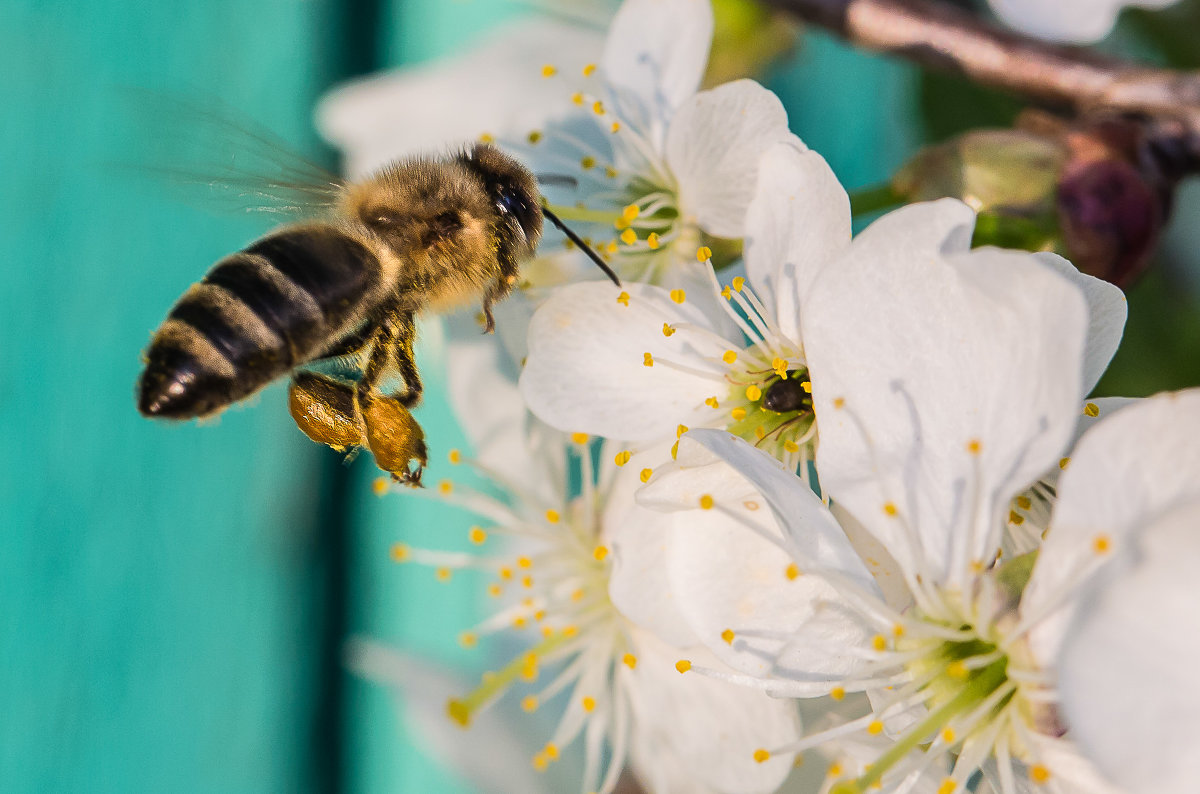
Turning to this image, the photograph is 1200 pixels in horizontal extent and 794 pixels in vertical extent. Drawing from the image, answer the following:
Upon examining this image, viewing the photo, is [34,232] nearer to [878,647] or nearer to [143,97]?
[143,97]

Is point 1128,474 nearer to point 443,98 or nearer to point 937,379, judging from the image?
point 937,379

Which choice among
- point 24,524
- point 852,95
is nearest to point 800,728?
point 24,524

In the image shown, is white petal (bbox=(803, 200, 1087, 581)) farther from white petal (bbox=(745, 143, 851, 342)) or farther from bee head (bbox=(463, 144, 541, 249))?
bee head (bbox=(463, 144, 541, 249))

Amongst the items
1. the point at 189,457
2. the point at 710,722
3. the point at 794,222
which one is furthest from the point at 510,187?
the point at 189,457

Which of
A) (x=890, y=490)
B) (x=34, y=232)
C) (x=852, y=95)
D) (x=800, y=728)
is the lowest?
(x=800, y=728)

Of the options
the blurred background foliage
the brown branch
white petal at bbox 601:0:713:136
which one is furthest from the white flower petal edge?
the blurred background foliage

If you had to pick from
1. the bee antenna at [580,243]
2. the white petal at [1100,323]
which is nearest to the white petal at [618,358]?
the bee antenna at [580,243]
